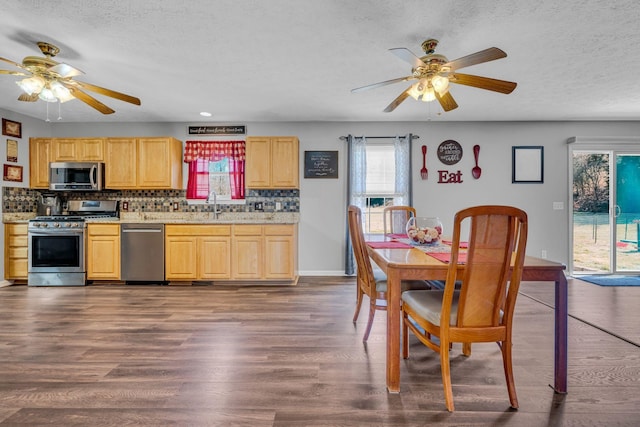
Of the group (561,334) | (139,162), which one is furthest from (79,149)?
(561,334)

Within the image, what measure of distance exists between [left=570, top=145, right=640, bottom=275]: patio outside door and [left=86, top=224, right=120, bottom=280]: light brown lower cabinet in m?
6.45

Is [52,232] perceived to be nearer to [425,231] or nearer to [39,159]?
[39,159]

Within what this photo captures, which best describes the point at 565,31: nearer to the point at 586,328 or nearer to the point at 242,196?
the point at 586,328

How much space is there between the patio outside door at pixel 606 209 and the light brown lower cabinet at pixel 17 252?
7.66 metres

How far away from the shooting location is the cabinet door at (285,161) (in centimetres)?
458

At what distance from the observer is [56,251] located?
4.27 m

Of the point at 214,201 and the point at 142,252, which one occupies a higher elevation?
the point at 214,201

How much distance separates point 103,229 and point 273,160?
244cm

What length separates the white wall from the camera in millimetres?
4848

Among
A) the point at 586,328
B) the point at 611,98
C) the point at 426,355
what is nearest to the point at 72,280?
the point at 426,355

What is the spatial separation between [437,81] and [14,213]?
5.54 m

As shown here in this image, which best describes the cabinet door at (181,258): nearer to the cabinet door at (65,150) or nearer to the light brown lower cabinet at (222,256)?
the light brown lower cabinet at (222,256)

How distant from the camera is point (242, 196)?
491 cm

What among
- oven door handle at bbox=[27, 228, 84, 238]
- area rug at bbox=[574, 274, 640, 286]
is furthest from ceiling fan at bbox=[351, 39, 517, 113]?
oven door handle at bbox=[27, 228, 84, 238]
